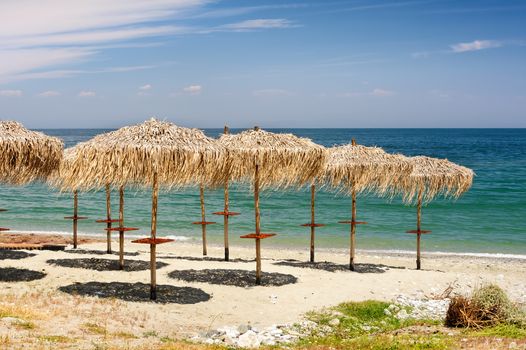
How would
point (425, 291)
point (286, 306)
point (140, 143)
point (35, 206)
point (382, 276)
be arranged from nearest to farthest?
point (140, 143)
point (286, 306)
point (425, 291)
point (382, 276)
point (35, 206)

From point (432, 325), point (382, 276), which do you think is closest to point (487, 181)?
point (382, 276)

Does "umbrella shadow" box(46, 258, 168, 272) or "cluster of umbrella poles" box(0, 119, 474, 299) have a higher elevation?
"cluster of umbrella poles" box(0, 119, 474, 299)

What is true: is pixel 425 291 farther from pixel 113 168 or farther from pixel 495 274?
pixel 113 168

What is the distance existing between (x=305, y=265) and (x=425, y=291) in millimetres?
3582

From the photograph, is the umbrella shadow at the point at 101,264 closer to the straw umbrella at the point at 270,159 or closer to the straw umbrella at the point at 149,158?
the straw umbrella at the point at 270,159

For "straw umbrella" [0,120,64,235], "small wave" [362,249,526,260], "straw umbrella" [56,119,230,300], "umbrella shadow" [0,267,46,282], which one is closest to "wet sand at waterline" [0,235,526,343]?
"umbrella shadow" [0,267,46,282]

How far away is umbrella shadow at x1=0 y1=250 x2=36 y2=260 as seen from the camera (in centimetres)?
1625

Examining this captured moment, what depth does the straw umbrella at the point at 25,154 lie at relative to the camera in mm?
12562

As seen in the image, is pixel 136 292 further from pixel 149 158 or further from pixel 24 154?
pixel 24 154

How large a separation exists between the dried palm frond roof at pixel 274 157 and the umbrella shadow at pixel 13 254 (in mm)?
6992

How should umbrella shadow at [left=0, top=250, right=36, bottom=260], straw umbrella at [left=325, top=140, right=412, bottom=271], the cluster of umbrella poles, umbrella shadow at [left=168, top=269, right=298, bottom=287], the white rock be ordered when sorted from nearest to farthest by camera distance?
the white rock
the cluster of umbrella poles
umbrella shadow at [left=168, top=269, right=298, bottom=287]
straw umbrella at [left=325, top=140, right=412, bottom=271]
umbrella shadow at [left=0, top=250, right=36, bottom=260]

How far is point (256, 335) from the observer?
391 inches

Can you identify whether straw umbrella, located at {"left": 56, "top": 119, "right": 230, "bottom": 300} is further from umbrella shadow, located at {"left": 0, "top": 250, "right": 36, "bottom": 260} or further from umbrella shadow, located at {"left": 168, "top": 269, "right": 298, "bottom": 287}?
umbrella shadow, located at {"left": 0, "top": 250, "right": 36, "bottom": 260}

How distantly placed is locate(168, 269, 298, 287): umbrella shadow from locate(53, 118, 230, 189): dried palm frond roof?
3346 millimetres
